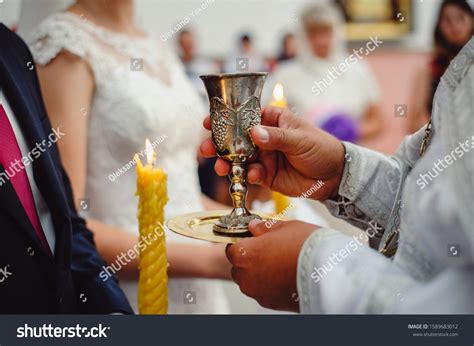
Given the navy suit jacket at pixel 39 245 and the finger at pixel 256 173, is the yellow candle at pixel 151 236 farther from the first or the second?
the finger at pixel 256 173

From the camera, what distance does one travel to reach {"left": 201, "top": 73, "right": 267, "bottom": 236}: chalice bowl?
0.96m

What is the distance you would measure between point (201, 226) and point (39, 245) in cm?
27

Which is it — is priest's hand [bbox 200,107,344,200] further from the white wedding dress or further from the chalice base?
the white wedding dress

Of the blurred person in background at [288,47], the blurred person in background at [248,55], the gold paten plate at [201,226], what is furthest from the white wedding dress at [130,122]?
the blurred person in background at [288,47]

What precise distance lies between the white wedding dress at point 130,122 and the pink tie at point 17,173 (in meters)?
0.43

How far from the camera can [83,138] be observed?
4.81 ft

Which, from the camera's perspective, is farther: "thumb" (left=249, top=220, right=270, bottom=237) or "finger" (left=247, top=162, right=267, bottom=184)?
"finger" (left=247, top=162, right=267, bottom=184)

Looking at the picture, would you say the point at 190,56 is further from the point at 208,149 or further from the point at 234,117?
the point at 234,117

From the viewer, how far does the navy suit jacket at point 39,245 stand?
987 millimetres

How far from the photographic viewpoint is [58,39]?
1.47m
